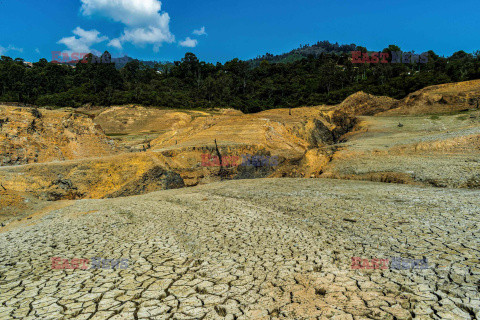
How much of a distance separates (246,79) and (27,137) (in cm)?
7356

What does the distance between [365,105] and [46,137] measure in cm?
4199

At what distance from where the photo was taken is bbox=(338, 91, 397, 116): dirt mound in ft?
131

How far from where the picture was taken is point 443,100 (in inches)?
1276

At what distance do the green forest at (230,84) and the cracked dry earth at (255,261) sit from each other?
48097 millimetres

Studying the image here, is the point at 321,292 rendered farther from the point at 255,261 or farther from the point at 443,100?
the point at 443,100

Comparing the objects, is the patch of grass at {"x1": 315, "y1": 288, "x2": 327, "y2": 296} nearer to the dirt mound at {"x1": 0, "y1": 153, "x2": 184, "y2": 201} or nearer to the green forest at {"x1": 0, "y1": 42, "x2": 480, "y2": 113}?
the dirt mound at {"x1": 0, "y1": 153, "x2": 184, "y2": 201}

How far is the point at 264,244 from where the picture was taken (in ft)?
19.7

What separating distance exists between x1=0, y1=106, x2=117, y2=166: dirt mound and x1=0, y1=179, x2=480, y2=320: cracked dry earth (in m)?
10.4

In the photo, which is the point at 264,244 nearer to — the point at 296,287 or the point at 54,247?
the point at 296,287

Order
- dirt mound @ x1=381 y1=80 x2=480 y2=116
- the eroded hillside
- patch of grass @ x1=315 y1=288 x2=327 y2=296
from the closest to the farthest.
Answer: patch of grass @ x1=315 y1=288 x2=327 y2=296, the eroded hillside, dirt mound @ x1=381 y1=80 x2=480 y2=116

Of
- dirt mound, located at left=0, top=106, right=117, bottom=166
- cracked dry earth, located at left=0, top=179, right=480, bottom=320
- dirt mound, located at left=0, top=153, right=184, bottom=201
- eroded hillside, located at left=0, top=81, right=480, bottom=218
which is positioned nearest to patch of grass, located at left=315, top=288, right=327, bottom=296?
cracked dry earth, located at left=0, top=179, right=480, bottom=320

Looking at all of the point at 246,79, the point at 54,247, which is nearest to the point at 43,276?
the point at 54,247

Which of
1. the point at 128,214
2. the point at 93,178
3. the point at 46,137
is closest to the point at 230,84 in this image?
the point at 46,137

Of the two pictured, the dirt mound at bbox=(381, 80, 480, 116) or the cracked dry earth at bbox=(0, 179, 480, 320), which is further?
the dirt mound at bbox=(381, 80, 480, 116)
